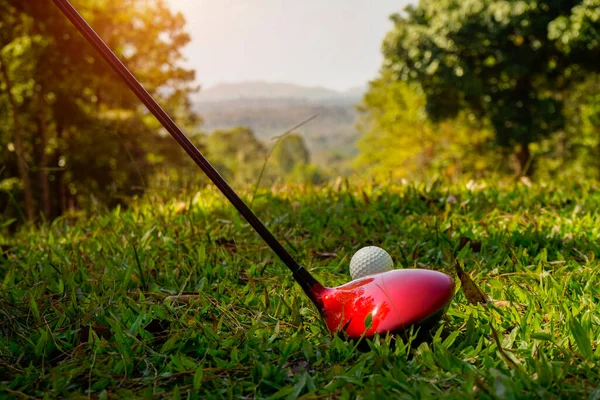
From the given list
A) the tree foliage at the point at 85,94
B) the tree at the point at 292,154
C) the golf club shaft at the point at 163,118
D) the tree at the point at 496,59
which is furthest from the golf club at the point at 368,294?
the tree at the point at 292,154

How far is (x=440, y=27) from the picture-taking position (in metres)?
17.0

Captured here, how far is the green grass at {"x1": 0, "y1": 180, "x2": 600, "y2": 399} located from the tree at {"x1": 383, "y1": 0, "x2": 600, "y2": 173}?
14.0m

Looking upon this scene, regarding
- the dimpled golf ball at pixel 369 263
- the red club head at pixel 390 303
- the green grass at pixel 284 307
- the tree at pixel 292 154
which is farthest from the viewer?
the tree at pixel 292 154

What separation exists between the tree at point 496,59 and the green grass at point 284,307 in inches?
551

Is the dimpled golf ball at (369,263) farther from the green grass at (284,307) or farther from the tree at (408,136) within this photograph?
the tree at (408,136)

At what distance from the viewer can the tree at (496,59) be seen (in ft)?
52.6

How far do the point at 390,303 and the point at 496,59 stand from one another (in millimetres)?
18376

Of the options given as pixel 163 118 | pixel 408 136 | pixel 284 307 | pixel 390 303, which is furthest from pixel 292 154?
pixel 390 303

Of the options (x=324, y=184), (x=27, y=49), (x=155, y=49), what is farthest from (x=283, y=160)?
(x=324, y=184)

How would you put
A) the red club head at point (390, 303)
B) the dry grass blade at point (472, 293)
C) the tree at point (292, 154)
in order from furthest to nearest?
the tree at point (292, 154) < the dry grass blade at point (472, 293) < the red club head at point (390, 303)

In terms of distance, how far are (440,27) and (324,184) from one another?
1392 cm

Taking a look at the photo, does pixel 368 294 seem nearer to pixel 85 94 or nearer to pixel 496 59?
pixel 496 59

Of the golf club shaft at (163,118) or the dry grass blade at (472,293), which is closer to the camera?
the golf club shaft at (163,118)

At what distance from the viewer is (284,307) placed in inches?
85.0
